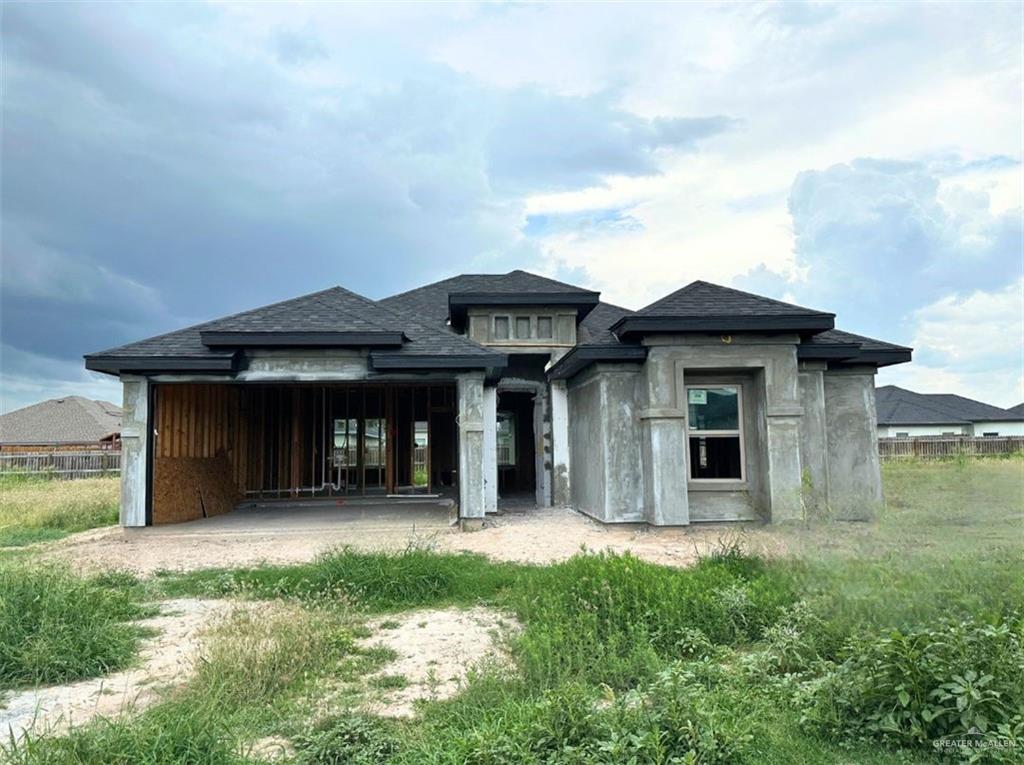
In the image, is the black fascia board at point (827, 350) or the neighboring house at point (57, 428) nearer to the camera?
the black fascia board at point (827, 350)

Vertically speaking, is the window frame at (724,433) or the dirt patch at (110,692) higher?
the window frame at (724,433)

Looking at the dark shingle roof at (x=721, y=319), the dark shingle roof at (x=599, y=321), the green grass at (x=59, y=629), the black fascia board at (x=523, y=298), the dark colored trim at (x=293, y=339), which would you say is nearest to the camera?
the green grass at (x=59, y=629)

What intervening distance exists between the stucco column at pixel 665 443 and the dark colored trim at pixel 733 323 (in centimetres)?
57

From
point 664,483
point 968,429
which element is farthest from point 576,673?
point 968,429

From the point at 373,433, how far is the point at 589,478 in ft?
23.1

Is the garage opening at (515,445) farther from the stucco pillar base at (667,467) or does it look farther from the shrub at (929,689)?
the shrub at (929,689)

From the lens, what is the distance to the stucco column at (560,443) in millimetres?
14195

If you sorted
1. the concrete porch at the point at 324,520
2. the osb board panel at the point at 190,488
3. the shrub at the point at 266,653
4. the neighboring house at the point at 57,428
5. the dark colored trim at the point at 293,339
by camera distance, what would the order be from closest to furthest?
the shrub at the point at 266,653 → the dark colored trim at the point at 293,339 → the concrete porch at the point at 324,520 → the osb board panel at the point at 190,488 → the neighboring house at the point at 57,428

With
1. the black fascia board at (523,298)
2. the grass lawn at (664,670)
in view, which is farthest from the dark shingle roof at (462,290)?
the grass lawn at (664,670)

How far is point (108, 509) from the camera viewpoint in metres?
13.6

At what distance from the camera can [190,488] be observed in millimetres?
12586

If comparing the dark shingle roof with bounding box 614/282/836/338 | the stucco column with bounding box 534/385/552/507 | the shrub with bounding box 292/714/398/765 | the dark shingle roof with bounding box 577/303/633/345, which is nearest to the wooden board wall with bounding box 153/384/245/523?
the stucco column with bounding box 534/385/552/507

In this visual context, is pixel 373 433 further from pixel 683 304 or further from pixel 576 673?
pixel 576 673

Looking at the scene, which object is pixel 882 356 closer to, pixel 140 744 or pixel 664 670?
pixel 664 670
